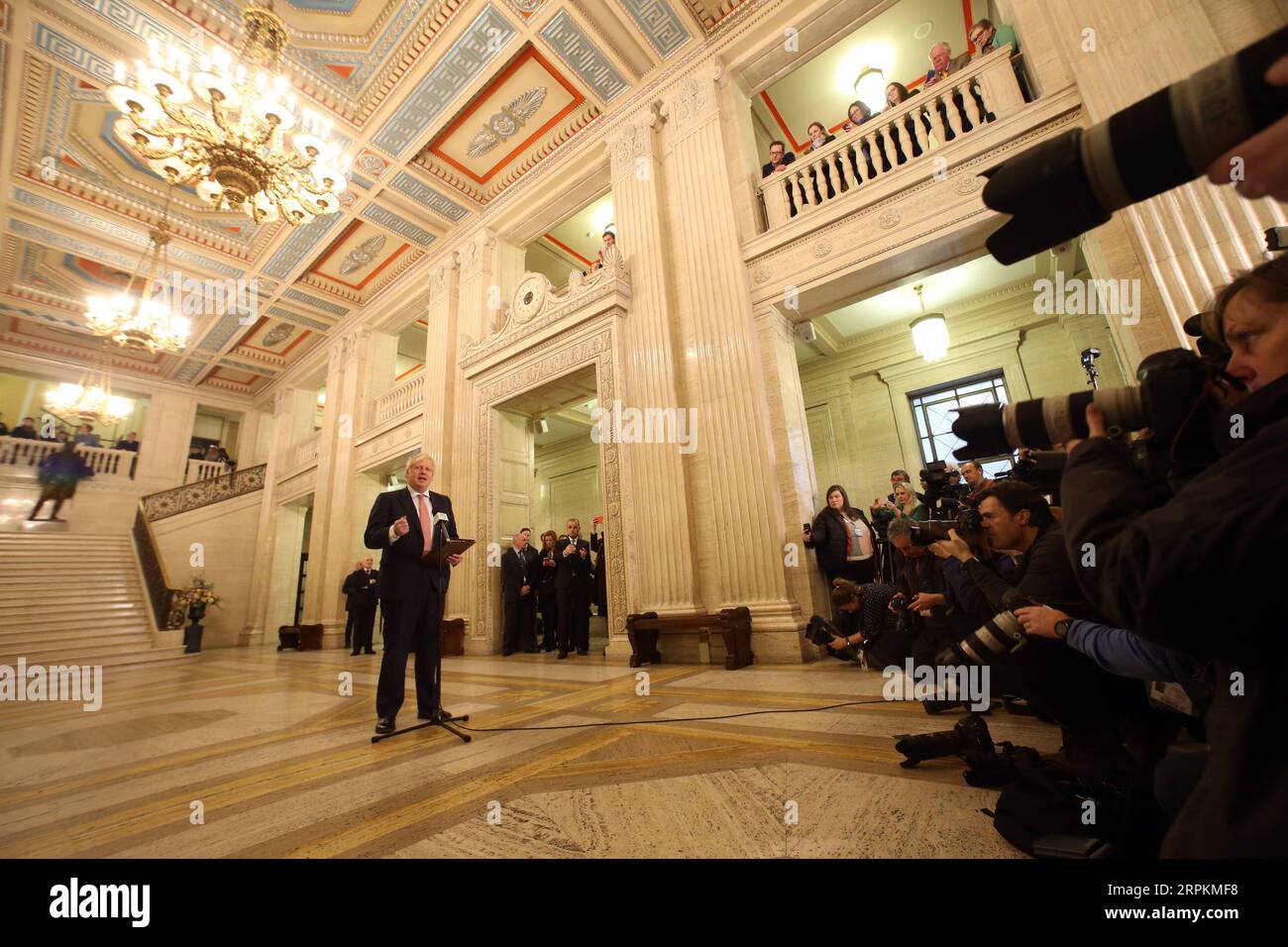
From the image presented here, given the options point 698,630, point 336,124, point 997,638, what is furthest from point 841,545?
point 336,124

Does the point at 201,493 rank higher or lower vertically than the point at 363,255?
lower

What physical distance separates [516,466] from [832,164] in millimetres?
5416

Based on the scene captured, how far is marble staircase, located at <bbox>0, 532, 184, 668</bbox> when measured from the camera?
7.52 meters

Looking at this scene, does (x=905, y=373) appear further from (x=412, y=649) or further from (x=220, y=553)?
(x=220, y=553)

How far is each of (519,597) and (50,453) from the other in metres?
13.6

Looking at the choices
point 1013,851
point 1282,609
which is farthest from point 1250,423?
point 1013,851

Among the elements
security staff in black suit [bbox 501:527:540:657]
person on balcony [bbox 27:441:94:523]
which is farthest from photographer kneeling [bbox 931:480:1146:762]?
person on balcony [bbox 27:441:94:523]

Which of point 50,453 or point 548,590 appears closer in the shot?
point 548,590

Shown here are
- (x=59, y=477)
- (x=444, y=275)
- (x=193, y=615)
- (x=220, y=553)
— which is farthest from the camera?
(x=220, y=553)

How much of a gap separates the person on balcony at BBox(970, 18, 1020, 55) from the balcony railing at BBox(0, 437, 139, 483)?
1803 centimetres

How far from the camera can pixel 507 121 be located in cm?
700

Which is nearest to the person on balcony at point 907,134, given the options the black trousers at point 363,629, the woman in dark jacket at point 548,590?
the woman in dark jacket at point 548,590

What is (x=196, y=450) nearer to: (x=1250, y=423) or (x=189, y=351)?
(x=189, y=351)
